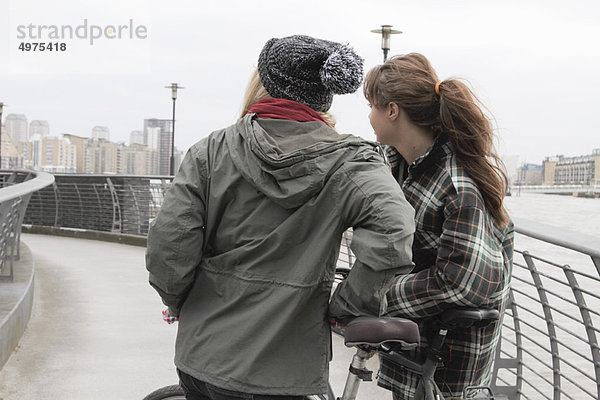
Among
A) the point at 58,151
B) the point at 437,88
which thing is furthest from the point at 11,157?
the point at 437,88

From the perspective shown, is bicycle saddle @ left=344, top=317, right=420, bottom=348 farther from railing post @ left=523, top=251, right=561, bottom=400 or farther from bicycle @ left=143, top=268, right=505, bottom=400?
railing post @ left=523, top=251, right=561, bottom=400

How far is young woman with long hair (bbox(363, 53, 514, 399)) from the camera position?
2031 millimetres

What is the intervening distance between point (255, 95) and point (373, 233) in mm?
588

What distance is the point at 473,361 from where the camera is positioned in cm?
219

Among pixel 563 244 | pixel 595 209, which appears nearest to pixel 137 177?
pixel 563 244

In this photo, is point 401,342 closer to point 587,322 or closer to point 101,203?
point 587,322

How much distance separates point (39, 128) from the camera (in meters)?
111

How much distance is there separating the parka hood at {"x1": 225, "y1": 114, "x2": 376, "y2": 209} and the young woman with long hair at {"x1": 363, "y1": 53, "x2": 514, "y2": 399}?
435mm

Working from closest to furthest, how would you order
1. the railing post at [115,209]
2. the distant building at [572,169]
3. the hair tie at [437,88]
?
the hair tie at [437,88] → the railing post at [115,209] → the distant building at [572,169]

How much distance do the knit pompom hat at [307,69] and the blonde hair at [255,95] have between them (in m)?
0.04

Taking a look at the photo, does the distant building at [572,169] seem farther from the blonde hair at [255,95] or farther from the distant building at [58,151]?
the blonde hair at [255,95]

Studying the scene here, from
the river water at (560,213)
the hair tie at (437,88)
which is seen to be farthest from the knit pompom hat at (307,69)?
the river water at (560,213)

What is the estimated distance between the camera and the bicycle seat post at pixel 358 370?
71.9 inches

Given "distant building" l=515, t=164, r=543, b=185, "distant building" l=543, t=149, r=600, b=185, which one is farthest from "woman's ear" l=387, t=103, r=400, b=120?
"distant building" l=515, t=164, r=543, b=185
